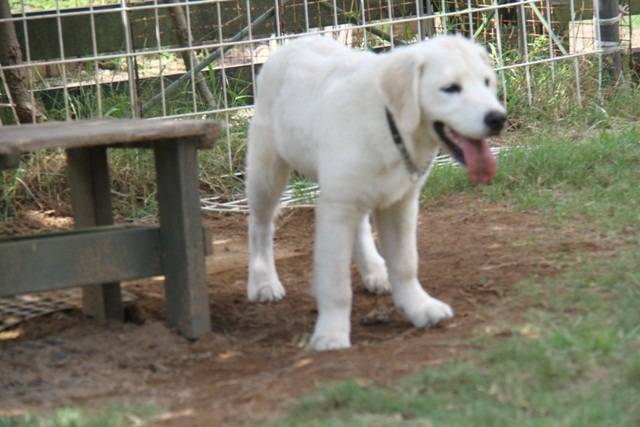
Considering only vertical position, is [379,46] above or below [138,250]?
above

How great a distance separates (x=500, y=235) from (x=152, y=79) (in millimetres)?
3288

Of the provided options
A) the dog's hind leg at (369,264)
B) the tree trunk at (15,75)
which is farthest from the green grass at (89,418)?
the tree trunk at (15,75)

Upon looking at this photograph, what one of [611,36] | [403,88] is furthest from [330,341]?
[611,36]

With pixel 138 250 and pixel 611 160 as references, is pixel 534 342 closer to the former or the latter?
pixel 138 250

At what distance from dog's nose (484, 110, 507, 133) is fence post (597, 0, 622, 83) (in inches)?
211

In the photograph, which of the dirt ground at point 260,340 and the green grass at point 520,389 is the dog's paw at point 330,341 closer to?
the dirt ground at point 260,340

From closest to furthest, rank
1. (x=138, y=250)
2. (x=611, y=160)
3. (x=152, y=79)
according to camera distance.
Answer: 1. (x=138, y=250)
2. (x=611, y=160)
3. (x=152, y=79)

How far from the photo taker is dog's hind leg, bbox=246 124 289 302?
5.18 meters

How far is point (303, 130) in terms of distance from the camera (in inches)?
185

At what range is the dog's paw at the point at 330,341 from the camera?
4.47 metres

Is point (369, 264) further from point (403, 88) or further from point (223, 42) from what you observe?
point (223, 42)

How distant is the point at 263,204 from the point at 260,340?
0.70m

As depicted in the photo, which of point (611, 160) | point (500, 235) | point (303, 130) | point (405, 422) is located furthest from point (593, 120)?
point (405, 422)

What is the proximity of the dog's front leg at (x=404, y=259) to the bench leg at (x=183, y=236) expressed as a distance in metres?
0.72
